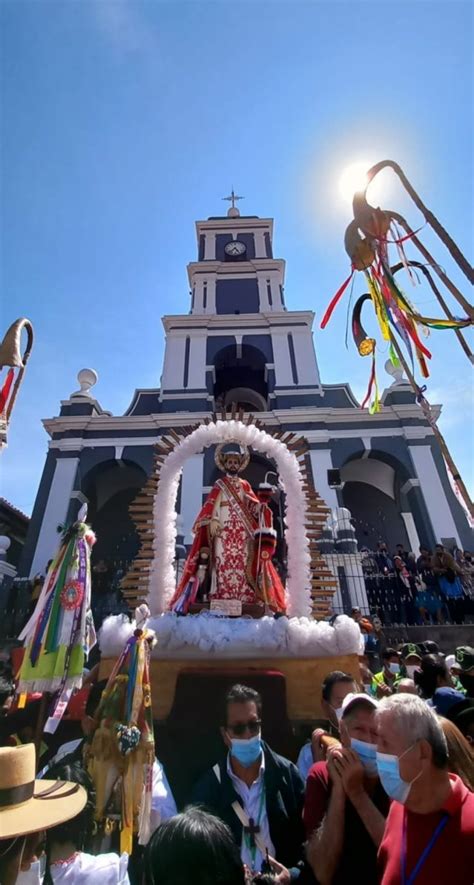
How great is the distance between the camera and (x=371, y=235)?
2943mm

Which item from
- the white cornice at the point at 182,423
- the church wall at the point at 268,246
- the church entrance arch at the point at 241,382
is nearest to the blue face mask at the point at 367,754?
the white cornice at the point at 182,423

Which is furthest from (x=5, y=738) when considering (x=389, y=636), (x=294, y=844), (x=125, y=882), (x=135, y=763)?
(x=389, y=636)

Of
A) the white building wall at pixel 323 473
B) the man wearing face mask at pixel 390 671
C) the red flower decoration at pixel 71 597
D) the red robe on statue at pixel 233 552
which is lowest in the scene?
the man wearing face mask at pixel 390 671

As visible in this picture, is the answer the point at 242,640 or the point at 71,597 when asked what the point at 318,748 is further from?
the point at 71,597

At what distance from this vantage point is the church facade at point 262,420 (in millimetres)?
13938

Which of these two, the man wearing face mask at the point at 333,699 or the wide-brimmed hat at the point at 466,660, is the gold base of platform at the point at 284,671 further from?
the man wearing face mask at the point at 333,699

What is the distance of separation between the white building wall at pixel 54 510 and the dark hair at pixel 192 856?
39.5 feet

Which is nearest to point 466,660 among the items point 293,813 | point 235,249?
point 293,813

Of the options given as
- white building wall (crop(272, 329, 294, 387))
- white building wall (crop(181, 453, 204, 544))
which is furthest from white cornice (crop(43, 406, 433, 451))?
white building wall (crop(181, 453, 204, 544))

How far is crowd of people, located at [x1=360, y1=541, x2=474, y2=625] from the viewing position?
9.32m

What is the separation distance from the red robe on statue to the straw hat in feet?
12.2

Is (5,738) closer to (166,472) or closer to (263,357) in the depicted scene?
(166,472)

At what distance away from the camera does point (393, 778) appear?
5.21 ft

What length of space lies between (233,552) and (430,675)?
3.16 meters
